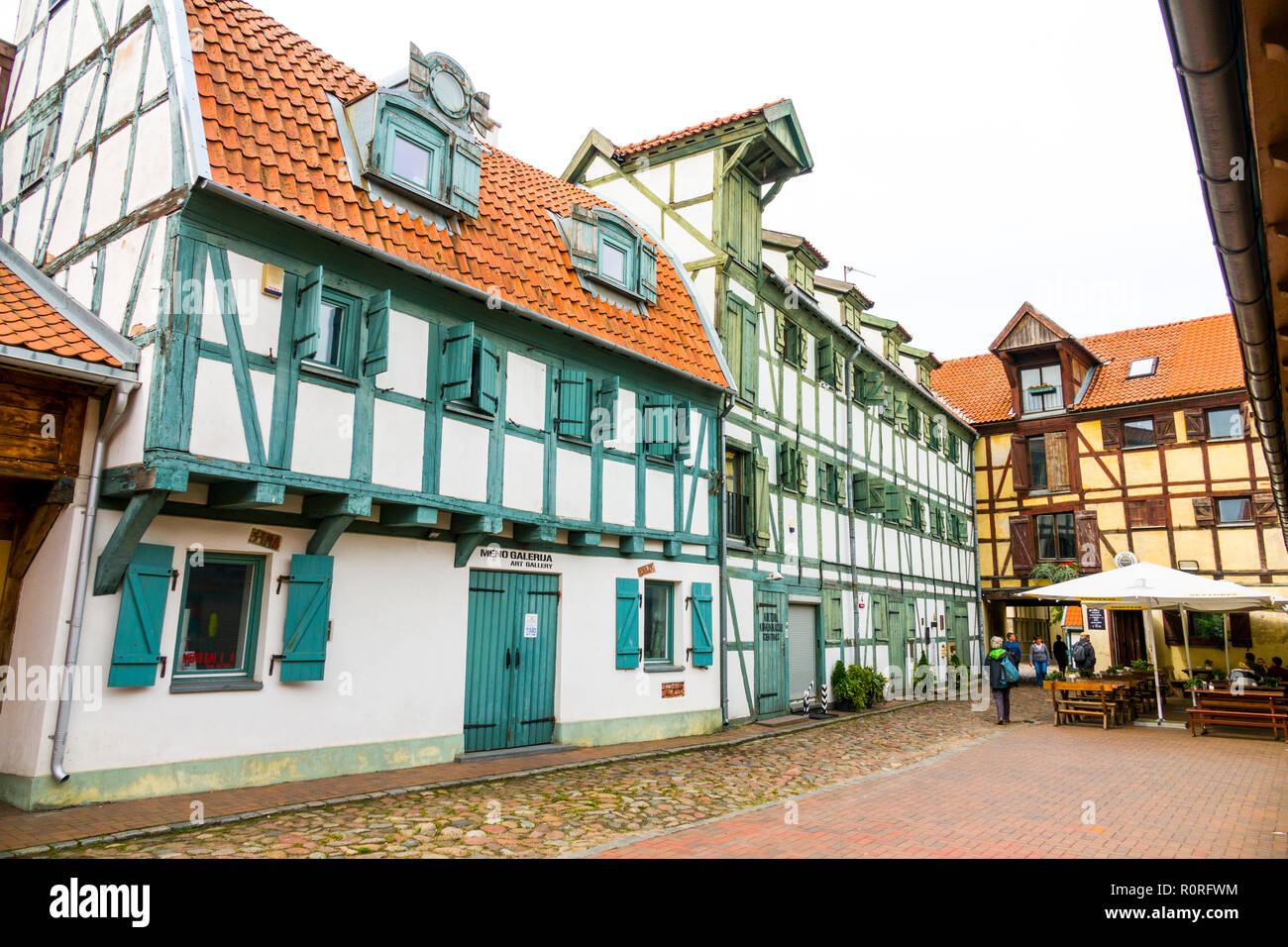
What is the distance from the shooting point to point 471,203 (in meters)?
11.2

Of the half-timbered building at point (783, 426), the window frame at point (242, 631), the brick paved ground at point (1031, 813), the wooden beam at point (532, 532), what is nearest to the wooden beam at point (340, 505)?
Answer: the window frame at point (242, 631)

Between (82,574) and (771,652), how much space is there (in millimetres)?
Result: 12168

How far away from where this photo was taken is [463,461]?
1041 cm

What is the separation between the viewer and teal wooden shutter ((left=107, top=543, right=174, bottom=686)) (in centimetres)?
756

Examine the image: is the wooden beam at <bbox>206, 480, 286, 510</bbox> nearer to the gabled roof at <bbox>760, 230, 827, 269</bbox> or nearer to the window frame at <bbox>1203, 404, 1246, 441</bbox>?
the gabled roof at <bbox>760, 230, 827, 269</bbox>

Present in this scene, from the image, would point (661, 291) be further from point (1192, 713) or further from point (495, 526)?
point (1192, 713)

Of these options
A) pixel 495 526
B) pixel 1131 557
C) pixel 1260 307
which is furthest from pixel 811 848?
pixel 1131 557

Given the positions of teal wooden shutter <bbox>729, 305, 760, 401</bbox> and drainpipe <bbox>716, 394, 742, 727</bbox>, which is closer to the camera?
drainpipe <bbox>716, 394, 742, 727</bbox>

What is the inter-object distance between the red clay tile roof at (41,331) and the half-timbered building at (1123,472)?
28.8 meters

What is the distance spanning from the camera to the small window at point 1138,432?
28484 millimetres

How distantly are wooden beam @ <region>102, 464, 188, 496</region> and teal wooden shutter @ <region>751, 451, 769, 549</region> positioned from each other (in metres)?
11.0

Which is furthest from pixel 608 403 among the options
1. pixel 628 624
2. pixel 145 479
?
pixel 145 479

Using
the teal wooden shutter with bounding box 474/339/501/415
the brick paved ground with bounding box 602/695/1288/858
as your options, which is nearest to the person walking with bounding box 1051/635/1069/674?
the brick paved ground with bounding box 602/695/1288/858
